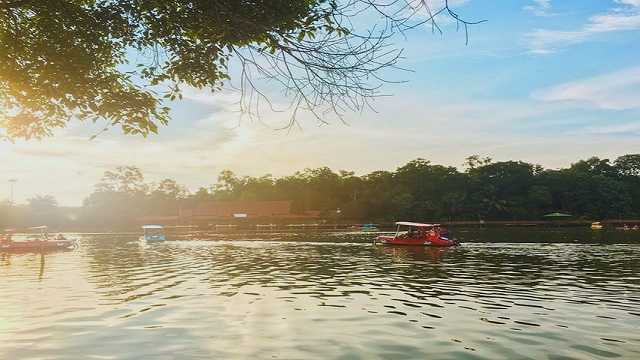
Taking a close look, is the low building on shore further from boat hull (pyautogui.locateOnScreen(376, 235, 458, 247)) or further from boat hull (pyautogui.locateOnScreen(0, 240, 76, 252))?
boat hull (pyautogui.locateOnScreen(376, 235, 458, 247))

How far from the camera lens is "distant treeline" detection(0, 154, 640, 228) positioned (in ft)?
385

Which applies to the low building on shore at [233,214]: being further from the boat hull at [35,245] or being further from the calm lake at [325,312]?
the calm lake at [325,312]

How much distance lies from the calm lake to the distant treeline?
84.2 meters

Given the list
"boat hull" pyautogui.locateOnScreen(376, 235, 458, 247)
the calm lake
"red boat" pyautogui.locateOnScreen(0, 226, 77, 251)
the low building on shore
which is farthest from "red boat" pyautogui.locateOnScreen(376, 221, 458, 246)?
the low building on shore

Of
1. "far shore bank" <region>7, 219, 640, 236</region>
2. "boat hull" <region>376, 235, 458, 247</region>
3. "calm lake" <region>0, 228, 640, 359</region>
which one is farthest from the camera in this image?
"far shore bank" <region>7, 219, 640, 236</region>

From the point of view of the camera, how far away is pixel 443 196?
389 ft

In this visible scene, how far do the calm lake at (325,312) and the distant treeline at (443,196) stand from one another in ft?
276

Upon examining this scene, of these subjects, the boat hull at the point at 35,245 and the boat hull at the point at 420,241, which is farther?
the boat hull at the point at 35,245

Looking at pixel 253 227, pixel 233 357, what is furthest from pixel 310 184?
pixel 233 357

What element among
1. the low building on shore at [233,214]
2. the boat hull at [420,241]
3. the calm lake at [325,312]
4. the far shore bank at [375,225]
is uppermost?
the low building on shore at [233,214]

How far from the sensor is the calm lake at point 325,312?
1353cm

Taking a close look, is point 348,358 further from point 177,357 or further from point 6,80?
point 6,80

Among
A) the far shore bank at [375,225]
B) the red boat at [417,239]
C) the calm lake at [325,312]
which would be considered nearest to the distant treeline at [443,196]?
the far shore bank at [375,225]

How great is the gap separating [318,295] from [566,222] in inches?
3941
